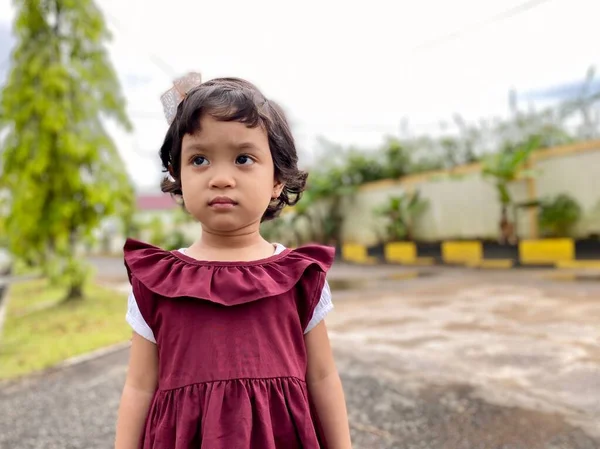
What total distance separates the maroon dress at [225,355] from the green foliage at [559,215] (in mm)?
8561

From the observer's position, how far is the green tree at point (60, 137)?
21.7 ft

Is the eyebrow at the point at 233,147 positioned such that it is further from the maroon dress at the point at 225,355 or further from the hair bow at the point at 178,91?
the maroon dress at the point at 225,355

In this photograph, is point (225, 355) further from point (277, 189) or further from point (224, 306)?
point (277, 189)

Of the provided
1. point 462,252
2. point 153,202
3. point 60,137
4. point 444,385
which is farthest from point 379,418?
point 153,202

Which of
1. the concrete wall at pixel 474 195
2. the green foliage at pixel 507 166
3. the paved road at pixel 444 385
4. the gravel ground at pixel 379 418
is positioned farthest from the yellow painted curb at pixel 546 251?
the gravel ground at pixel 379 418

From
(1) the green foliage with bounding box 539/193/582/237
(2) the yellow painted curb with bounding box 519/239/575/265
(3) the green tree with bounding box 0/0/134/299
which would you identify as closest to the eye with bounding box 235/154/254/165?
(3) the green tree with bounding box 0/0/134/299

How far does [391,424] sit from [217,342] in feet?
6.01

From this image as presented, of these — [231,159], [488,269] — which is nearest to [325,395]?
[231,159]

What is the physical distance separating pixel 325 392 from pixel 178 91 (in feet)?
2.48

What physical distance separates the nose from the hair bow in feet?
0.71

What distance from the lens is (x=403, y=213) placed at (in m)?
12.4

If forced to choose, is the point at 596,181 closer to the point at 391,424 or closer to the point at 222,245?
the point at 391,424

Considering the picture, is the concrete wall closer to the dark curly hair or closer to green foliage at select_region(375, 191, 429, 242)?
green foliage at select_region(375, 191, 429, 242)

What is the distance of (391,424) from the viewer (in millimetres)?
2705
